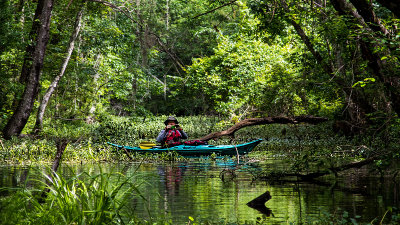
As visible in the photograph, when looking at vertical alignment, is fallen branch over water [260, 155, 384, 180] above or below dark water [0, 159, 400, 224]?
above

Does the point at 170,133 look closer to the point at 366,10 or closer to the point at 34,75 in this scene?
the point at 34,75

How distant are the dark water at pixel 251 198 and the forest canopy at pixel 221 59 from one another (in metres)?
1.85

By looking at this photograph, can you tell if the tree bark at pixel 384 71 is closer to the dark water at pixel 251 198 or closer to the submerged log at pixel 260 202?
the dark water at pixel 251 198

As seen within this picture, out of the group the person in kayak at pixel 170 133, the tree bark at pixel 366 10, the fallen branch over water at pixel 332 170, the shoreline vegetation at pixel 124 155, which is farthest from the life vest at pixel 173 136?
the tree bark at pixel 366 10

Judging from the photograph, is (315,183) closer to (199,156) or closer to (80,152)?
(199,156)

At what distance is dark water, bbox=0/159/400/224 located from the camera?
4961mm

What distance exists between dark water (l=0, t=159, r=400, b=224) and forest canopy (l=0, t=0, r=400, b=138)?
72.7 inches

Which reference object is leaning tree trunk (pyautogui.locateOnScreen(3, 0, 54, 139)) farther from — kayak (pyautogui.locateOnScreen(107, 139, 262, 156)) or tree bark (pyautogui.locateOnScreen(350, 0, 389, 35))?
tree bark (pyautogui.locateOnScreen(350, 0, 389, 35))

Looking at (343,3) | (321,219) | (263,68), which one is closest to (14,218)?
(321,219)

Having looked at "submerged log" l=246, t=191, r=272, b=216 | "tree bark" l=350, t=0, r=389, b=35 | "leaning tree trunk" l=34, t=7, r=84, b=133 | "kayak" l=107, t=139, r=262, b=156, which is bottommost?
"submerged log" l=246, t=191, r=272, b=216

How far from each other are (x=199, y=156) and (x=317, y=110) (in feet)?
33.9

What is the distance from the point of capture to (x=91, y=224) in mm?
3807

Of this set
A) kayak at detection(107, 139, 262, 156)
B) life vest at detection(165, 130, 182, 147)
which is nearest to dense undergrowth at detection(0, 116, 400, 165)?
kayak at detection(107, 139, 262, 156)

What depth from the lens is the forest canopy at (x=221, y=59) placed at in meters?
9.31
